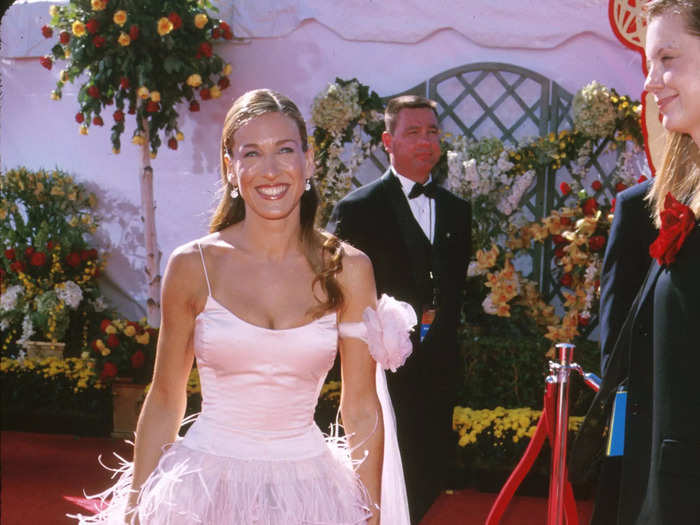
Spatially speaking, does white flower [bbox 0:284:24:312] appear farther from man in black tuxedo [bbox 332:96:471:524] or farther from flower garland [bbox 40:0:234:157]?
man in black tuxedo [bbox 332:96:471:524]

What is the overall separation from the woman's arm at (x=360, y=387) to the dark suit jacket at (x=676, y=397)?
58 cm

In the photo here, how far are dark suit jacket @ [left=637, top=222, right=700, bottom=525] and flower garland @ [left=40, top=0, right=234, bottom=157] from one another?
453 cm

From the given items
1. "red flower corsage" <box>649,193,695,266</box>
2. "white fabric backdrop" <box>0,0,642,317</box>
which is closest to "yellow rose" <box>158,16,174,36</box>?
"white fabric backdrop" <box>0,0,642,317</box>

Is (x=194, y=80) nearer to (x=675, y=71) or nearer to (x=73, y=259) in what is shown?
(x=73, y=259)

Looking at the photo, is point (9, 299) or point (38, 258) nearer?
point (38, 258)

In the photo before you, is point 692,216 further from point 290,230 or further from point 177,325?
point 177,325

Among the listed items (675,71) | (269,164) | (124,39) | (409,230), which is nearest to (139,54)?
(124,39)

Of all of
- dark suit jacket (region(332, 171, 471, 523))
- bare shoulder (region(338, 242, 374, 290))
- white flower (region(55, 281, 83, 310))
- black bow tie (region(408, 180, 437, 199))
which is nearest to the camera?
bare shoulder (region(338, 242, 374, 290))

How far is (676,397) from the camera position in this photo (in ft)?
5.08

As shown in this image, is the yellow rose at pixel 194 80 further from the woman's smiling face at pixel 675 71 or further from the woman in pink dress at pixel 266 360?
the woman's smiling face at pixel 675 71

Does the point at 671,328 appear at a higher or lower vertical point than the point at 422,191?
lower

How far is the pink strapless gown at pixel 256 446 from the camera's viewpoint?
68.6 inches

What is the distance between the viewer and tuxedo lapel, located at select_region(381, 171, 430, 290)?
12.2 feet

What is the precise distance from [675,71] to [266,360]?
1.05m
